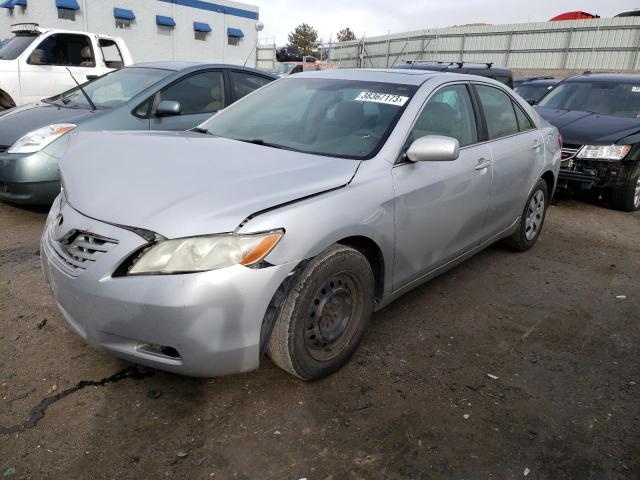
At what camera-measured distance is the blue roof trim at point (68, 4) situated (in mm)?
21578

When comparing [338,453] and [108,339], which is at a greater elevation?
[108,339]

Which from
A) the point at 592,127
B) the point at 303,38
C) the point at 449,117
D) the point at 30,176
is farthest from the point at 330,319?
the point at 303,38

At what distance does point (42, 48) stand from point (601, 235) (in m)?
9.04

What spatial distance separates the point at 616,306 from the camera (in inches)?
→ 156

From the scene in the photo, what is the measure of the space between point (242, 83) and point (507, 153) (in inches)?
139

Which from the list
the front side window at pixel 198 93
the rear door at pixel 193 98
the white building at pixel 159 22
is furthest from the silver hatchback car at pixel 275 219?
the white building at pixel 159 22

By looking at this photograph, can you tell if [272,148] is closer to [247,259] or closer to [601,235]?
[247,259]

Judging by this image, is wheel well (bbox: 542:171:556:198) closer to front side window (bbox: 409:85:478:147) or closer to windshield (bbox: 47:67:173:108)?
front side window (bbox: 409:85:478:147)

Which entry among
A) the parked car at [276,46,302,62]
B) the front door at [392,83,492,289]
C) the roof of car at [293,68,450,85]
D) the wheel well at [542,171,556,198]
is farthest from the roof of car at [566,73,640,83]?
the parked car at [276,46,302,62]

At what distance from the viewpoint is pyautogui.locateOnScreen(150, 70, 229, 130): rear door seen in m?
5.50

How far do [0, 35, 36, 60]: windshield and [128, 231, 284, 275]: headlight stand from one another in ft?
27.4

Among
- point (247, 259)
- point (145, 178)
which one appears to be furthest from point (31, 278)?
point (247, 259)

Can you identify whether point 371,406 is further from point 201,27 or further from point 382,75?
point 201,27

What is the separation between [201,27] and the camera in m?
27.5
